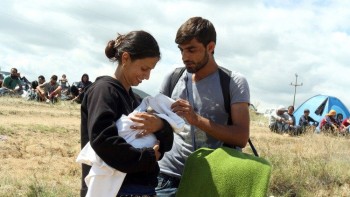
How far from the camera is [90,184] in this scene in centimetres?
225

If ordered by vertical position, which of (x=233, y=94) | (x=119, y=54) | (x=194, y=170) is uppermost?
(x=119, y=54)

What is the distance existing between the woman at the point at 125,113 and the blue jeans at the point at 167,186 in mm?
515

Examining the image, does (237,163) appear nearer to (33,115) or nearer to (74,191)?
(74,191)

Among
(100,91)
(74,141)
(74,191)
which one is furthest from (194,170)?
(74,141)

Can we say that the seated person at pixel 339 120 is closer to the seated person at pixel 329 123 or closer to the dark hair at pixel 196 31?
the seated person at pixel 329 123

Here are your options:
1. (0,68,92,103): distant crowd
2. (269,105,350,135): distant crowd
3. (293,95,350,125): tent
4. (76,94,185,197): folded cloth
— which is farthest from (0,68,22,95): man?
(76,94,185,197): folded cloth

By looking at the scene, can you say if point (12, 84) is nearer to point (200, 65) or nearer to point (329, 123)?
point (329, 123)

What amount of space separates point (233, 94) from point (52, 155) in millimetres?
5271

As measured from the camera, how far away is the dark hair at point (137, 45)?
7.86 feet

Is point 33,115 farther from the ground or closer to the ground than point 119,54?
closer to the ground

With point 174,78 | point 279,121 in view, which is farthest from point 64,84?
point 174,78

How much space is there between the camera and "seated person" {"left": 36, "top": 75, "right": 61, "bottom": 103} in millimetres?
16750

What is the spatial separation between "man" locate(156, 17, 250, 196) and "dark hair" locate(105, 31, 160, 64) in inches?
23.3

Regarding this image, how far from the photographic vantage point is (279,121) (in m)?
16.3
